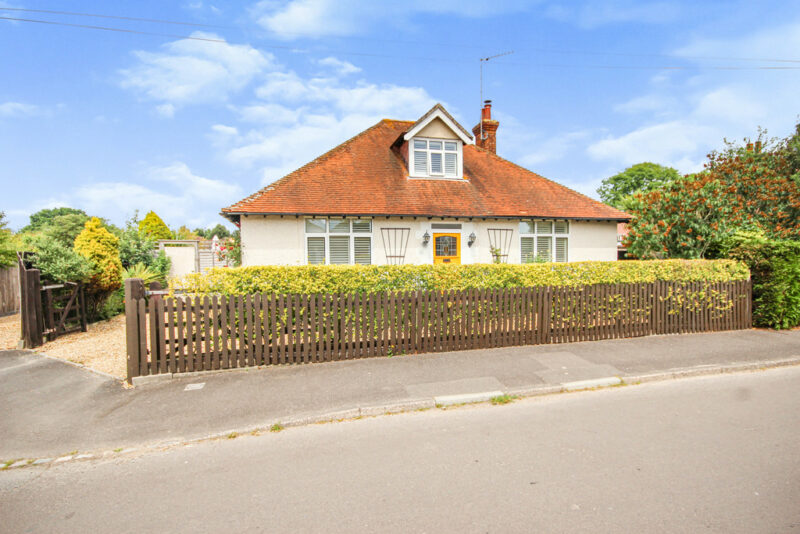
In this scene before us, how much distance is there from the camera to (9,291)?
14.3 m

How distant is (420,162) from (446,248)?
3655 millimetres

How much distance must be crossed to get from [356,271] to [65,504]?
504 centimetres

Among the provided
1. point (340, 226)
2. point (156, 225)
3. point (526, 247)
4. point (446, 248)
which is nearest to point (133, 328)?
point (340, 226)

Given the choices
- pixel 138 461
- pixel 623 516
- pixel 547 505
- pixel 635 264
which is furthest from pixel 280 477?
pixel 635 264

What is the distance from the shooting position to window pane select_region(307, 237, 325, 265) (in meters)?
13.1

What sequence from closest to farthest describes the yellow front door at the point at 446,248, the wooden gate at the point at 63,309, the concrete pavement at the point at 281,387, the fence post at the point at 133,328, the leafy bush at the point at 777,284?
the concrete pavement at the point at 281,387 → the fence post at the point at 133,328 → the leafy bush at the point at 777,284 → the wooden gate at the point at 63,309 → the yellow front door at the point at 446,248

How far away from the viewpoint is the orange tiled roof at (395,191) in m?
12.7

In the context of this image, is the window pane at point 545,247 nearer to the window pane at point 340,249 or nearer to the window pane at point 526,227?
the window pane at point 526,227

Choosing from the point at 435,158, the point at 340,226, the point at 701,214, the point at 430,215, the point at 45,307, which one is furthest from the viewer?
the point at 435,158

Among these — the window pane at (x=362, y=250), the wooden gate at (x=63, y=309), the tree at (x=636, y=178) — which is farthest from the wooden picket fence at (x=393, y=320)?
the tree at (x=636, y=178)

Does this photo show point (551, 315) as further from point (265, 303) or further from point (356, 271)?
point (265, 303)

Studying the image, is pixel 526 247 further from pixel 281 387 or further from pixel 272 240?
pixel 281 387

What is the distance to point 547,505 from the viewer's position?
3.04 meters

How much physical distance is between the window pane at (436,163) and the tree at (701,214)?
23.5ft
